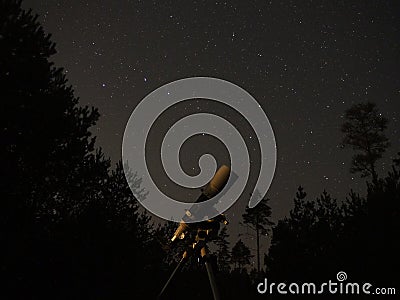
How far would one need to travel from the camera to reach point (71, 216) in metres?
11.5

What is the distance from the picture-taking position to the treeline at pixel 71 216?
9.04m

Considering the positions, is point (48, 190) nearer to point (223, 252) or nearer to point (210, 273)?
point (210, 273)

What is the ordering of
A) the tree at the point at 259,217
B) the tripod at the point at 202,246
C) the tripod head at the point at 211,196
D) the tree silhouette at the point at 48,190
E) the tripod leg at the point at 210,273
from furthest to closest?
1. the tree at the point at 259,217
2. the tree silhouette at the point at 48,190
3. the tripod head at the point at 211,196
4. the tripod at the point at 202,246
5. the tripod leg at the point at 210,273

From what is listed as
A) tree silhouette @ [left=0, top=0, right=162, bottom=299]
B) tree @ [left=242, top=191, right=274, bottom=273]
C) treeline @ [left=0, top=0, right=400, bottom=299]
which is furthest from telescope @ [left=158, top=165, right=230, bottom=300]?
tree @ [left=242, top=191, right=274, bottom=273]

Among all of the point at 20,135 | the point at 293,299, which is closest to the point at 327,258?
the point at 293,299

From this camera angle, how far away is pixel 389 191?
539 inches

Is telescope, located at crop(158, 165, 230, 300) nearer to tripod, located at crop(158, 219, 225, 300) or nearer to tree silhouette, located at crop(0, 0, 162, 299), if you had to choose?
tripod, located at crop(158, 219, 225, 300)

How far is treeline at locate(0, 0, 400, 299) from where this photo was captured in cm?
904

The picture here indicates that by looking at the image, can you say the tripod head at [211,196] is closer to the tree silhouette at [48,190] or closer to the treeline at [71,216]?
the treeline at [71,216]

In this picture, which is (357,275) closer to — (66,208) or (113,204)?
(113,204)

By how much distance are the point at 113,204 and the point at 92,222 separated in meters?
2.49

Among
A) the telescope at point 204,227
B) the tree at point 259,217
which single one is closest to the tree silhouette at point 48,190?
the telescope at point 204,227

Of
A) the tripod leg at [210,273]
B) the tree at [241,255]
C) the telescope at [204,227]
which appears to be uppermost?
the tree at [241,255]

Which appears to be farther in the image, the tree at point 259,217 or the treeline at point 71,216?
the tree at point 259,217
